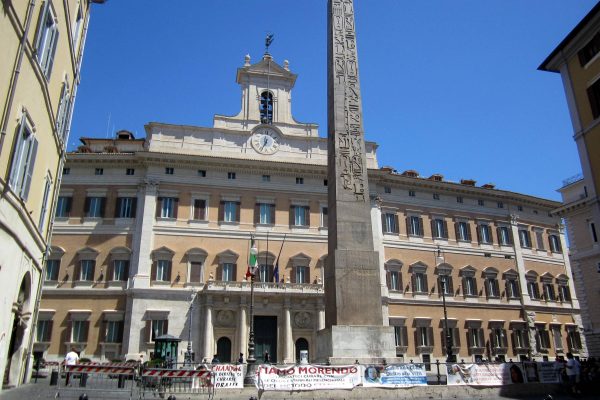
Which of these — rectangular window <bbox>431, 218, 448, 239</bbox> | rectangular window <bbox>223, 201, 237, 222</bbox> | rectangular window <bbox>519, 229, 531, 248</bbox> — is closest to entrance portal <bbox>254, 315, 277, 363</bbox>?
rectangular window <bbox>223, 201, 237, 222</bbox>

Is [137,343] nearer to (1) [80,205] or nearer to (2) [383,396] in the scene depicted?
(1) [80,205]

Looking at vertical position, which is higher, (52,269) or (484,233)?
(484,233)

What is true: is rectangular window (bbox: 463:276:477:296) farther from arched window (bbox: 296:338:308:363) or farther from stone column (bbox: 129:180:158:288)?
stone column (bbox: 129:180:158:288)

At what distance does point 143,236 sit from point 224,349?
7.86m

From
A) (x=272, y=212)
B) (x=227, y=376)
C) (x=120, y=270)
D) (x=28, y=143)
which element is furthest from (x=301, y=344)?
(x=28, y=143)

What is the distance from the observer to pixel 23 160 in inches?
387

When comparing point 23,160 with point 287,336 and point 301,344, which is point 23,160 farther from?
point 301,344

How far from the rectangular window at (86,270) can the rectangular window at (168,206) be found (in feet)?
15.2

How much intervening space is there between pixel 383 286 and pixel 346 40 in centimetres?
1816

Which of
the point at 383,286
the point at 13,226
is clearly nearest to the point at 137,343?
the point at 383,286

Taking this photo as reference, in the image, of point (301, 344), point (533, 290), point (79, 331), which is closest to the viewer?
point (79, 331)

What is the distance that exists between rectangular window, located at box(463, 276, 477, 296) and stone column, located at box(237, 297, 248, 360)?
49.8 ft

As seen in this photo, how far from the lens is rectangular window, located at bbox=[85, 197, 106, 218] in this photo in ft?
96.6

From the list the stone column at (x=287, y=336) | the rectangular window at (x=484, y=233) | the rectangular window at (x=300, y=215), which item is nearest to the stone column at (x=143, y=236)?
the stone column at (x=287, y=336)
